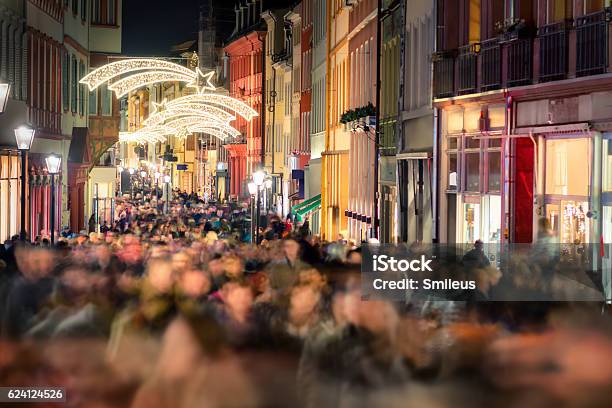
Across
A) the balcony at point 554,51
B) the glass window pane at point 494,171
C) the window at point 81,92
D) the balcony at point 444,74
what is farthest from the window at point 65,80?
the balcony at point 554,51

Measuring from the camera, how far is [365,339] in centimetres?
654

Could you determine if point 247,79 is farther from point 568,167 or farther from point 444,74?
point 568,167

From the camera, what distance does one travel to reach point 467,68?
80.6 ft

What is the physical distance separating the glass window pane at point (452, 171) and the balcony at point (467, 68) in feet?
5.61

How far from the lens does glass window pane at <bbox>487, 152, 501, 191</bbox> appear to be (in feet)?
76.9

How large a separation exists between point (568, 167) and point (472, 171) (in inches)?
186

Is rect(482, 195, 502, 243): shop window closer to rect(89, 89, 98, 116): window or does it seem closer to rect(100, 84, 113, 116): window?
rect(89, 89, 98, 116): window

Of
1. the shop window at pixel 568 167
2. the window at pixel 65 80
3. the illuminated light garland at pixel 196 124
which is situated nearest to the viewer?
the shop window at pixel 568 167

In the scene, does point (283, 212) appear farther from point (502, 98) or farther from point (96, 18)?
point (502, 98)

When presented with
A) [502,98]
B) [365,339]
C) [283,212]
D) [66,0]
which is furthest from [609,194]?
[283,212]

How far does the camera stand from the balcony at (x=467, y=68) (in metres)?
24.1

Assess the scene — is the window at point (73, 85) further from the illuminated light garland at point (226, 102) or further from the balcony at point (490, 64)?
the balcony at point (490, 64)

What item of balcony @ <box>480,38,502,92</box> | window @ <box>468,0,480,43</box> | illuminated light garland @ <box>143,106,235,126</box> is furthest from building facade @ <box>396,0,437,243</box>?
illuminated light garland @ <box>143,106,235,126</box>

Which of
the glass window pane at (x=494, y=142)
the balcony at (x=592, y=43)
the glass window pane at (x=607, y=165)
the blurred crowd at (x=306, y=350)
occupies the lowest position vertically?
the blurred crowd at (x=306, y=350)
